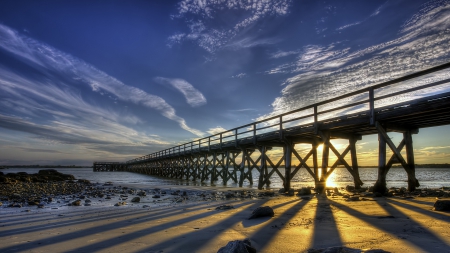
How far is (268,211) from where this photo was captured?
17.3 feet

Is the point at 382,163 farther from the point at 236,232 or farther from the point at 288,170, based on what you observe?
the point at 236,232

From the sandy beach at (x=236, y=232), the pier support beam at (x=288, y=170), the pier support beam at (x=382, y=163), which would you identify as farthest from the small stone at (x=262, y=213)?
the pier support beam at (x=288, y=170)

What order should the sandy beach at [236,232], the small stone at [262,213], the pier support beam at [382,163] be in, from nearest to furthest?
the sandy beach at [236,232]
the small stone at [262,213]
the pier support beam at [382,163]

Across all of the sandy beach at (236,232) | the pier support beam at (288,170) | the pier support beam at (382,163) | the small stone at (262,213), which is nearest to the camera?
the sandy beach at (236,232)

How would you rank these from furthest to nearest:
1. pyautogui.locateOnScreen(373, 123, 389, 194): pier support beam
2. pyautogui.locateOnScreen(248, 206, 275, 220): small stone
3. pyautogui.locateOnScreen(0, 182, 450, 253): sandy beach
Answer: pyautogui.locateOnScreen(373, 123, 389, 194): pier support beam → pyautogui.locateOnScreen(248, 206, 275, 220): small stone → pyautogui.locateOnScreen(0, 182, 450, 253): sandy beach

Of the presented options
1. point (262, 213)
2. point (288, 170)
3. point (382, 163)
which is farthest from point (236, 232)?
point (288, 170)

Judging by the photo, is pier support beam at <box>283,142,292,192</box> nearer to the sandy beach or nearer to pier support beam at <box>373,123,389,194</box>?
pier support beam at <box>373,123,389,194</box>

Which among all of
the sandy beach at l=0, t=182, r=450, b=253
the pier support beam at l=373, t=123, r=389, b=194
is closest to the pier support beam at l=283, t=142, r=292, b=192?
the pier support beam at l=373, t=123, r=389, b=194

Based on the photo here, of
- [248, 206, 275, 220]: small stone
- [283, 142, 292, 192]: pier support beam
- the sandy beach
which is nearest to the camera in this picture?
the sandy beach

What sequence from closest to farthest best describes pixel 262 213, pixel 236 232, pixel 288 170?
pixel 236 232, pixel 262 213, pixel 288 170

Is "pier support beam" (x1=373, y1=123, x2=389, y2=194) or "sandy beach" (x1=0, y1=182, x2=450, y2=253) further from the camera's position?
"pier support beam" (x1=373, y1=123, x2=389, y2=194)

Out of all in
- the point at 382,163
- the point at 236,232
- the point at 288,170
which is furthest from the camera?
the point at 288,170

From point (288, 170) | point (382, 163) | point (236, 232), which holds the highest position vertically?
point (382, 163)

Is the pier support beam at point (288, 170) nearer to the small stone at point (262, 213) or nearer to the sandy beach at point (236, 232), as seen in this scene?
the sandy beach at point (236, 232)
